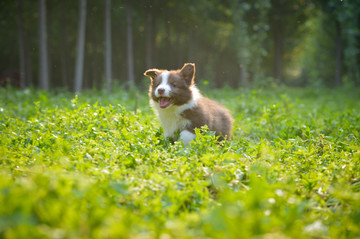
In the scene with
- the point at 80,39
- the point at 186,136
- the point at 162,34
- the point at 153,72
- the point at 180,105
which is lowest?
the point at 186,136

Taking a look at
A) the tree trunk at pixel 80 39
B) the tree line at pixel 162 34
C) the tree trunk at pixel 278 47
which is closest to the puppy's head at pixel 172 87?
the tree line at pixel 162 34

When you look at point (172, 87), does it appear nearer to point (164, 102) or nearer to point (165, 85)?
point (165, 85)

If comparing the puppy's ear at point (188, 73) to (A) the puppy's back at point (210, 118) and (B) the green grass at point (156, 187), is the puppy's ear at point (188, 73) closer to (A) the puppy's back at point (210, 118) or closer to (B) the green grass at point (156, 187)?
(A) the puppy's back at point (210, 118)

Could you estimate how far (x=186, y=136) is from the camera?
521 cm

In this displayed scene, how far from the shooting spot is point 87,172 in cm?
314

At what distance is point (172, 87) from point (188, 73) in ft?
1.50

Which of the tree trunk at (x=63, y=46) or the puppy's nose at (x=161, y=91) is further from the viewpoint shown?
the tree trunk at (x=63, y=46)

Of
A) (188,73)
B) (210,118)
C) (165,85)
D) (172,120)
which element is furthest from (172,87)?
(210,118)

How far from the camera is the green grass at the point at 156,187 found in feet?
6.61

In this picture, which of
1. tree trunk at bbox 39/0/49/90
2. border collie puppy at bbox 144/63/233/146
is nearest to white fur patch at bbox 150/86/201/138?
border collie puppy at bbox 144/63/233/146

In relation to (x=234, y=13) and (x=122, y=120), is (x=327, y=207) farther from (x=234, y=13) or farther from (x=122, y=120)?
(x=234, y=13)

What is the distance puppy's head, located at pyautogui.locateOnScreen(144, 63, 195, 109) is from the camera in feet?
17.9

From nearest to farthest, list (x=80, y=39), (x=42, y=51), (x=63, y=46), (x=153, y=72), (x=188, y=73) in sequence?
(x=188, y=73) → (x=153, y=72) → (x=42, y=51) → (x=80, y=39) → (x=63, y=46)

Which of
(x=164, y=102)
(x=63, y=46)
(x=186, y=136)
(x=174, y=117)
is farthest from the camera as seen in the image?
(x=63, y=46)
